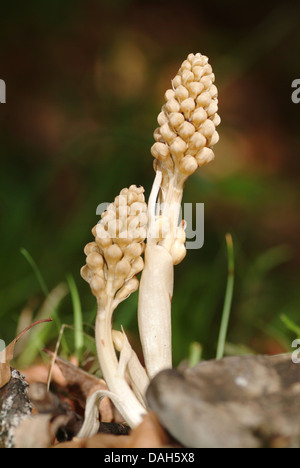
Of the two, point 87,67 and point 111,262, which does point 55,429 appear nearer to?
point 111,262

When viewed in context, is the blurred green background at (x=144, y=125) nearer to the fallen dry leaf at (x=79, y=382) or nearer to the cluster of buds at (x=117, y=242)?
the fallen dry leaf at (x=79, y=382)

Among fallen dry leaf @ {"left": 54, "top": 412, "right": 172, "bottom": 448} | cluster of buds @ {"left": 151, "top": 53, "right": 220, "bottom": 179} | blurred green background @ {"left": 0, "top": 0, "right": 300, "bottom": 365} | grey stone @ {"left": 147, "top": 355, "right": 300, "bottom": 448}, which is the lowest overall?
fallen dry leaf @ {"left": 54, "top": 412, "right": 172, "bottom": 448}

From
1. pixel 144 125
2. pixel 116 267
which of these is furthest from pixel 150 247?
pixel 144 125

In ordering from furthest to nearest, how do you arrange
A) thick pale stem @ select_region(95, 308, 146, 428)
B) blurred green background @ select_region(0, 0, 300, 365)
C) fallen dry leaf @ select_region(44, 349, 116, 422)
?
1. blurred green background @ select_region(0, 0, 300, 365)
2. fallen dry leaf @ select_region(44, 349, 116, 422)
3. thick pale stem @ select_region(95, 308, 146, 428)

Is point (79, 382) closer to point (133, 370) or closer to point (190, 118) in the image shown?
point (133, 370)

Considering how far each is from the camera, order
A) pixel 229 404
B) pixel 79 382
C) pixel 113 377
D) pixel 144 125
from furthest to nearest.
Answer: pixel 144 125 < pixel 79 382 < pixel 113 377 < pixel 229 404

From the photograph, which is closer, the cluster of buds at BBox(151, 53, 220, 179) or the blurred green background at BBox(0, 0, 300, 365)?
the cluster of buds at BBox(151, 53, 220, 179)

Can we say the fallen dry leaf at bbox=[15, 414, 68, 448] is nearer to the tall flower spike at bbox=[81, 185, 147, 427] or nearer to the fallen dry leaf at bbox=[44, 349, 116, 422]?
the tall flower spike at bbox=[81, 185, 147, 427]

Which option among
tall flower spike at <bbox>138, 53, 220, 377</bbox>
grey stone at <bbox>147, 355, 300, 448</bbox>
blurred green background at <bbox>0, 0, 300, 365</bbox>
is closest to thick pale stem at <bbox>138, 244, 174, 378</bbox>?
tall flower spike at <bbox>138, 53, 220, 377</bbox>
